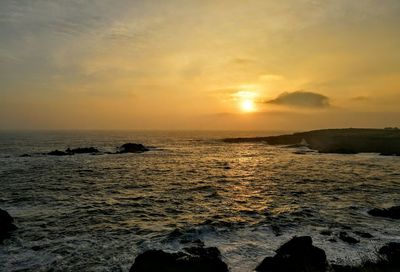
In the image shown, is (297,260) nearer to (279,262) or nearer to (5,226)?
(279,262)

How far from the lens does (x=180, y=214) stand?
28.7 m

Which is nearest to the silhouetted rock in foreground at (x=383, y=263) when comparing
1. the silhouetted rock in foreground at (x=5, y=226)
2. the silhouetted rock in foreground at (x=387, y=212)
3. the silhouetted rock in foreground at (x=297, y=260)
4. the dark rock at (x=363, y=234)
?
the silhouetted rock in foreground at (x=297, y=260)

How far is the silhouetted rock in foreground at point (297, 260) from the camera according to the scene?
56.1 ft

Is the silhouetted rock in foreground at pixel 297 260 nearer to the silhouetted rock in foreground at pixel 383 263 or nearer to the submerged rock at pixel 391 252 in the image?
the silhouetted rock in foreground at pixel 383 263

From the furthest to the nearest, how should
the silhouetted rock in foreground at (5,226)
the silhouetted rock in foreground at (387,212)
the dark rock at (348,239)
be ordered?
the silhouetted rock in foreground at (387,212), the silhouetted rock in foreground at (5,226), the dark rock at (348,239)

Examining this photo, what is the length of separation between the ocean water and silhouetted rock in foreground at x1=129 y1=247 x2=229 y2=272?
1498mm

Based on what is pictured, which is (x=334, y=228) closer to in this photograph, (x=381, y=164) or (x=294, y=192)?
(x=294, y=192)

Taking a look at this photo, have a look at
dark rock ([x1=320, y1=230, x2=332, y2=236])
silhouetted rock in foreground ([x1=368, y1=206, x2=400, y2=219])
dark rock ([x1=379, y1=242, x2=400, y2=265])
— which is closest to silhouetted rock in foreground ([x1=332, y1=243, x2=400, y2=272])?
dark rock ([x1=379, y1=242, x2=400, y2=265])

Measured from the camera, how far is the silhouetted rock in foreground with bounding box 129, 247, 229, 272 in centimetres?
1661

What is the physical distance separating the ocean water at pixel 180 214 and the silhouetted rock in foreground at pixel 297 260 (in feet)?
4.09

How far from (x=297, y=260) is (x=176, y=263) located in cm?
621

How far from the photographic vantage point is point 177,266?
664 inches

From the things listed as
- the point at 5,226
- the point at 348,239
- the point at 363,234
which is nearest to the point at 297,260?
the point at 348,239

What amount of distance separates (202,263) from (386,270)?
9.48 metres
